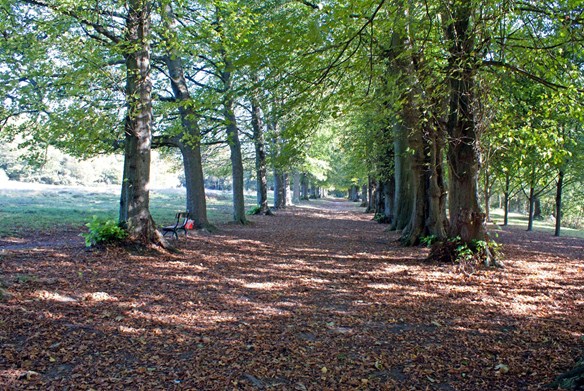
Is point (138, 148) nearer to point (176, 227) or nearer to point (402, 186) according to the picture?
point (176, 227)

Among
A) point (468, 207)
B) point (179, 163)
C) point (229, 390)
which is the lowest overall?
point (229, 390)

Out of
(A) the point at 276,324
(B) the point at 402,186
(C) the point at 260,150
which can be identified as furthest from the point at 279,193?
(A) the point at 276,324

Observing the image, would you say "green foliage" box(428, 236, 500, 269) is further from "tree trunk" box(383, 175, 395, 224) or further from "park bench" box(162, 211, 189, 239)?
"tree trunk" box(383, 175, 395, 224)

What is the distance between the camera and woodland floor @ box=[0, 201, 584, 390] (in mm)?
3734

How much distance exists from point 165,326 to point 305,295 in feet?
7.94

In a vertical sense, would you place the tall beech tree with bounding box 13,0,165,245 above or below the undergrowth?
above

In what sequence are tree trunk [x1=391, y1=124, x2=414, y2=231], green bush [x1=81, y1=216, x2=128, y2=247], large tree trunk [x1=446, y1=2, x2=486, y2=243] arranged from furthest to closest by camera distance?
tree trunk [x1=391, y1=124, x2=414, y2=231]
green bush [x1=81, y1=216, x2=128, y2=247]
large tree trunk [x1=446, y1=2, x2=486, y2=243]

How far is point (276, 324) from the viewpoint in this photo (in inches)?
206

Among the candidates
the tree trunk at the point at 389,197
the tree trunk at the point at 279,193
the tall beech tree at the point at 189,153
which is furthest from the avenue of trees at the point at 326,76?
the tree trunk at the point at 279,193

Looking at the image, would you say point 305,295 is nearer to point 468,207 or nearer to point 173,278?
point 173,278

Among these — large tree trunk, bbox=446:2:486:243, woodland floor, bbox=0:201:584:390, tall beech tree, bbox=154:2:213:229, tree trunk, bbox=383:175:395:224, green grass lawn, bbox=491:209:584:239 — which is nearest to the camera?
woodland floor, bbox=0:201:584:390

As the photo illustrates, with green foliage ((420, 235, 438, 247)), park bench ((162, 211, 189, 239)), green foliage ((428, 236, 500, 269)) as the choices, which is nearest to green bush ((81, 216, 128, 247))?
→ park bench ((162, 211, 189, 239))

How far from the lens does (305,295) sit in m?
6.70

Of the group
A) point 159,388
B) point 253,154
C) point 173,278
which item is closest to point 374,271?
point 173,278
